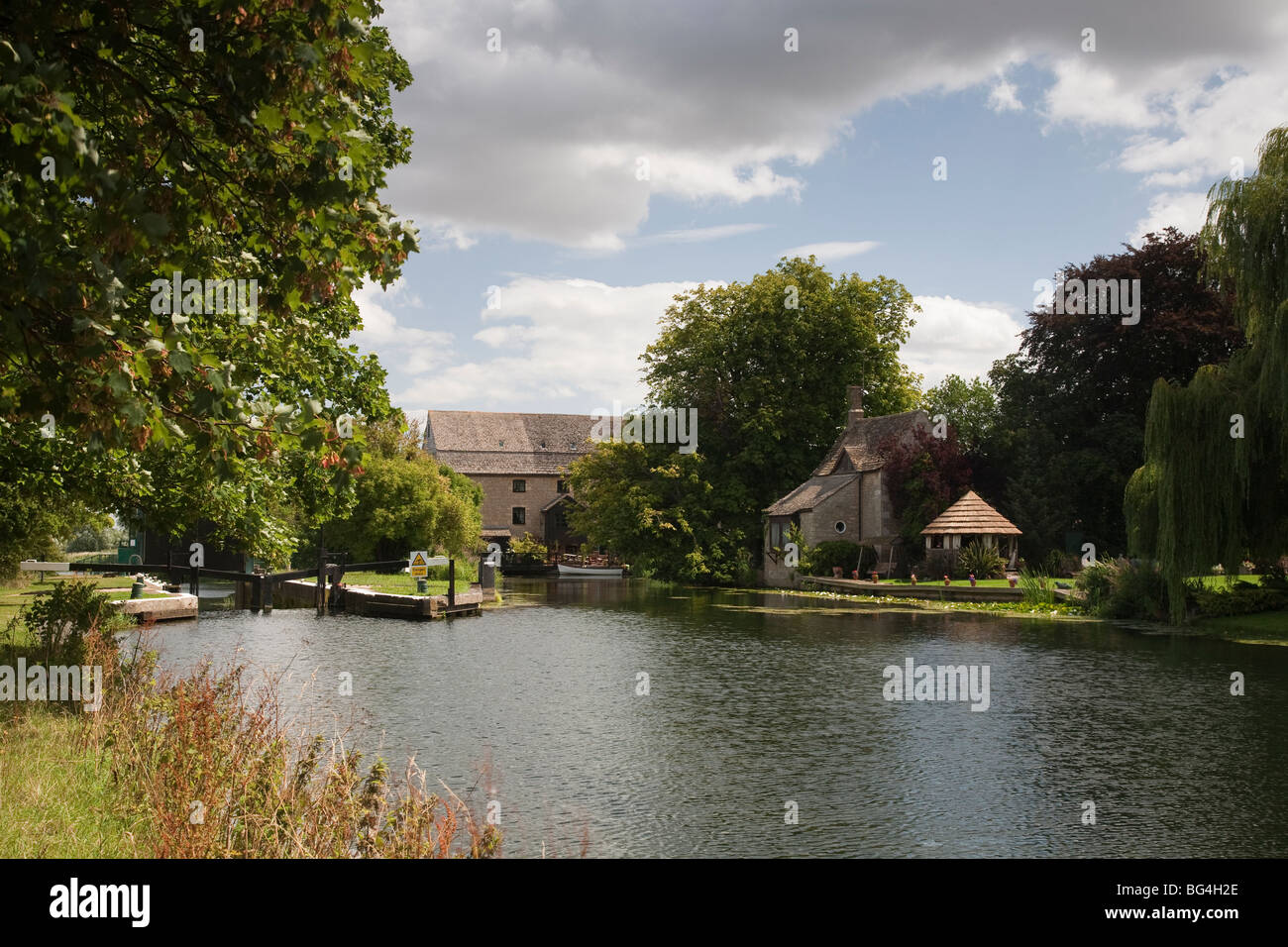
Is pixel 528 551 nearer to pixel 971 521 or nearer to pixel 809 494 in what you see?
pixel 809 494

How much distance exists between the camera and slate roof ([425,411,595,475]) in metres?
84.3

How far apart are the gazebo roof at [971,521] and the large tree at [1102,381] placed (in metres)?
2.72

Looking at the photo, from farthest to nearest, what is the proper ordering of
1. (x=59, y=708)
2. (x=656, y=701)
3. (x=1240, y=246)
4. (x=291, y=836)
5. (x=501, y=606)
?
(x=501, y=606) < (x=1240, y=246) < (x=656, y=701) < (x=59, y=708) < (x=291, y=836)

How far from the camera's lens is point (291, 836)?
717 cm

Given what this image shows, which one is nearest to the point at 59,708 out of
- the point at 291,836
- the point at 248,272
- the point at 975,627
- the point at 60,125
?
the point at 291,836

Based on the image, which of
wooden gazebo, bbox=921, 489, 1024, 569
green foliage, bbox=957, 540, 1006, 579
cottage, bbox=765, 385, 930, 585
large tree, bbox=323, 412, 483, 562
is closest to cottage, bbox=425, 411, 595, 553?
large tree, bbox=323, 412, 483, 562

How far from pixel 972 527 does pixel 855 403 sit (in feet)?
45.9

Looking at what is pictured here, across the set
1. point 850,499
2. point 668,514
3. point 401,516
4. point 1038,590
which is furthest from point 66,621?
point 850,499

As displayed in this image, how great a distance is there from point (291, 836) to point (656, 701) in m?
9.05

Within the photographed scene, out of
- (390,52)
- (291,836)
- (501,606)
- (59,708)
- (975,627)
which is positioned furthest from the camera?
(501,606)

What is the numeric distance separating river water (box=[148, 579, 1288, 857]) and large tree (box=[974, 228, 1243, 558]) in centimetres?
1833

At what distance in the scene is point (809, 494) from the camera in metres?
50.2

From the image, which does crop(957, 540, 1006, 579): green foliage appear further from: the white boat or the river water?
the white boat

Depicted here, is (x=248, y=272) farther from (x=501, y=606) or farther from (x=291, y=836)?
(x=501, y=606)
